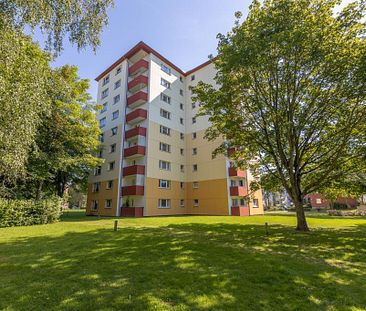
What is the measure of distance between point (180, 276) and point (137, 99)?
2701 centimetres

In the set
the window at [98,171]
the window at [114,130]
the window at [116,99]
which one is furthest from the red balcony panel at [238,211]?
the window at [116,99]

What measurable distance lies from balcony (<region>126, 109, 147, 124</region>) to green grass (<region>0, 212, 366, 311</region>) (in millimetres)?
21568

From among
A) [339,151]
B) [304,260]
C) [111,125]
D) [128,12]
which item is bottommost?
[304,260]

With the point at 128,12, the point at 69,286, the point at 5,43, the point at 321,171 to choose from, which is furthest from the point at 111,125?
the point at 69,286

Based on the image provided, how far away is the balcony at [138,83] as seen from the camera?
1178 inches

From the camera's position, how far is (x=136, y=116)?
28.8 meters

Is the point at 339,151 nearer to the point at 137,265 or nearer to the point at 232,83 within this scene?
the point at 232,83

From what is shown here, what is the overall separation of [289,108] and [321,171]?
5.37 metres

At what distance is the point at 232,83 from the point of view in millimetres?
13508

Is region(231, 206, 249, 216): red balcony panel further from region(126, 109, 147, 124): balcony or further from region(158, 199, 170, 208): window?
region(126, 109, 147, 124): balcony

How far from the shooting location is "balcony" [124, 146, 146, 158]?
89.7 ft

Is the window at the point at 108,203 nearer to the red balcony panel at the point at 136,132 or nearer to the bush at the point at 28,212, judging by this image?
the red balcony panel at the point at 136,132

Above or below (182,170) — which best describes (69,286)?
below

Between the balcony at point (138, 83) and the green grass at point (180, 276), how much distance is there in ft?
83.0
